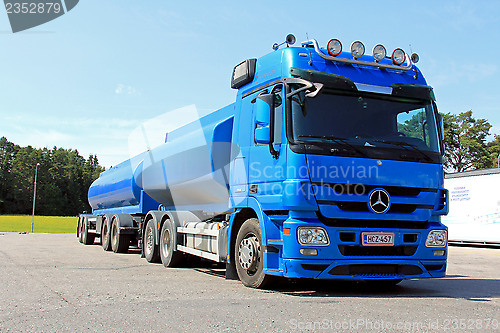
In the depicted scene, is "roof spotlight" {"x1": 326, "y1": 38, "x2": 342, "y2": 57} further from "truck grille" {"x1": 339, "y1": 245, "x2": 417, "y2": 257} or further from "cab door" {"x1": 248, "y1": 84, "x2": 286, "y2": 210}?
"truck grille" {"x1": 339, "y1": 245, "x2": 417, "y2": 257}

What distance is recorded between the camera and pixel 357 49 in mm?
7734

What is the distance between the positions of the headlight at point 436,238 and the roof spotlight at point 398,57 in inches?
104

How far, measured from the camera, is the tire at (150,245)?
40.2 ft

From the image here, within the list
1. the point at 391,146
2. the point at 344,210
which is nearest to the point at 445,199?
the point at 391,146

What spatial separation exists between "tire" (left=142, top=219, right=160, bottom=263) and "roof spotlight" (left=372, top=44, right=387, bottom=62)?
692 cm

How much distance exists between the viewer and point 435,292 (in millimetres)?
7652

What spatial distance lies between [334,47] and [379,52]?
2.67 ft

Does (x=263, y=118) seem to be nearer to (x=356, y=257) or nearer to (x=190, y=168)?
(x=356, y=257)

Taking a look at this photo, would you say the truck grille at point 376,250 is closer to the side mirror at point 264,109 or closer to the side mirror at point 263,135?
the side mirror at point 263,135

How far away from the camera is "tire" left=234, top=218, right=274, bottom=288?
7.32m

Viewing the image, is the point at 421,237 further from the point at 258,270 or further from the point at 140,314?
the point at 140,314

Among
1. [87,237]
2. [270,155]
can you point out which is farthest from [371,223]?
[87,237]

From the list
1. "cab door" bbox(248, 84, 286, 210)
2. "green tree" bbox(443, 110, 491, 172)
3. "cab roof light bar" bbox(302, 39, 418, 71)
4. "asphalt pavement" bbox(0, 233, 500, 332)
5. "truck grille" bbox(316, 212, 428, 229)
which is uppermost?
"green tree" bbox(443, 110, 491, 172)

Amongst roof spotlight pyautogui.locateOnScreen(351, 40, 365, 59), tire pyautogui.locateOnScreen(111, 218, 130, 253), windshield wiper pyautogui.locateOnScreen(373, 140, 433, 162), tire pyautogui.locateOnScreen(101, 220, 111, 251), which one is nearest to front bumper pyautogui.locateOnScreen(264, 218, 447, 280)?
windshield wiper pyautogui.locateOnScreen(373, 140, 433, 162)
